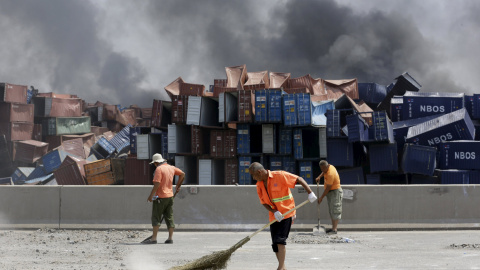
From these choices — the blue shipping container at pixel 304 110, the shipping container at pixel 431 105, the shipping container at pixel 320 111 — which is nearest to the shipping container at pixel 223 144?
the blue shipping container at pixel 304 110

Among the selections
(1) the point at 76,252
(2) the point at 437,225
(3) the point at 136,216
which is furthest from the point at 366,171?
(1) the point at 76,252

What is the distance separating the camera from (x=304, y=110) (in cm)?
2277

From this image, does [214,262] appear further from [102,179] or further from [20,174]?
[20,174]

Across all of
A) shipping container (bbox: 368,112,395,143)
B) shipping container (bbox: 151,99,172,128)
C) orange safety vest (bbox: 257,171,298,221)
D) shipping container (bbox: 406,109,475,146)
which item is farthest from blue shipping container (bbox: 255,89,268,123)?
orange safety vest (bbox: 257,171,298,221)

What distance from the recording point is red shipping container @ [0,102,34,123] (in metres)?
40.0

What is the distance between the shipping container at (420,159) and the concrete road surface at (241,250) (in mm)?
10092

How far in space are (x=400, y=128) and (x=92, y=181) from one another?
1411 centimetres

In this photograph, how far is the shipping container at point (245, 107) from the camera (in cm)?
2384

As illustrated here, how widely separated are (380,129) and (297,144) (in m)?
3.59

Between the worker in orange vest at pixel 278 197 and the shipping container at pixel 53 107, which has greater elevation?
the shipping container at pixel 53 107

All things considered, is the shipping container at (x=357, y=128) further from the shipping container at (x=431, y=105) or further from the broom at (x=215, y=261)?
the broom at (x=215, y=261)

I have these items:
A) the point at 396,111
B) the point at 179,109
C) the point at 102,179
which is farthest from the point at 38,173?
the point at 396,111

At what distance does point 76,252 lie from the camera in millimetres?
8953

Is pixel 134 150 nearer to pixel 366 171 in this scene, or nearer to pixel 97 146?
pixel 97 146
